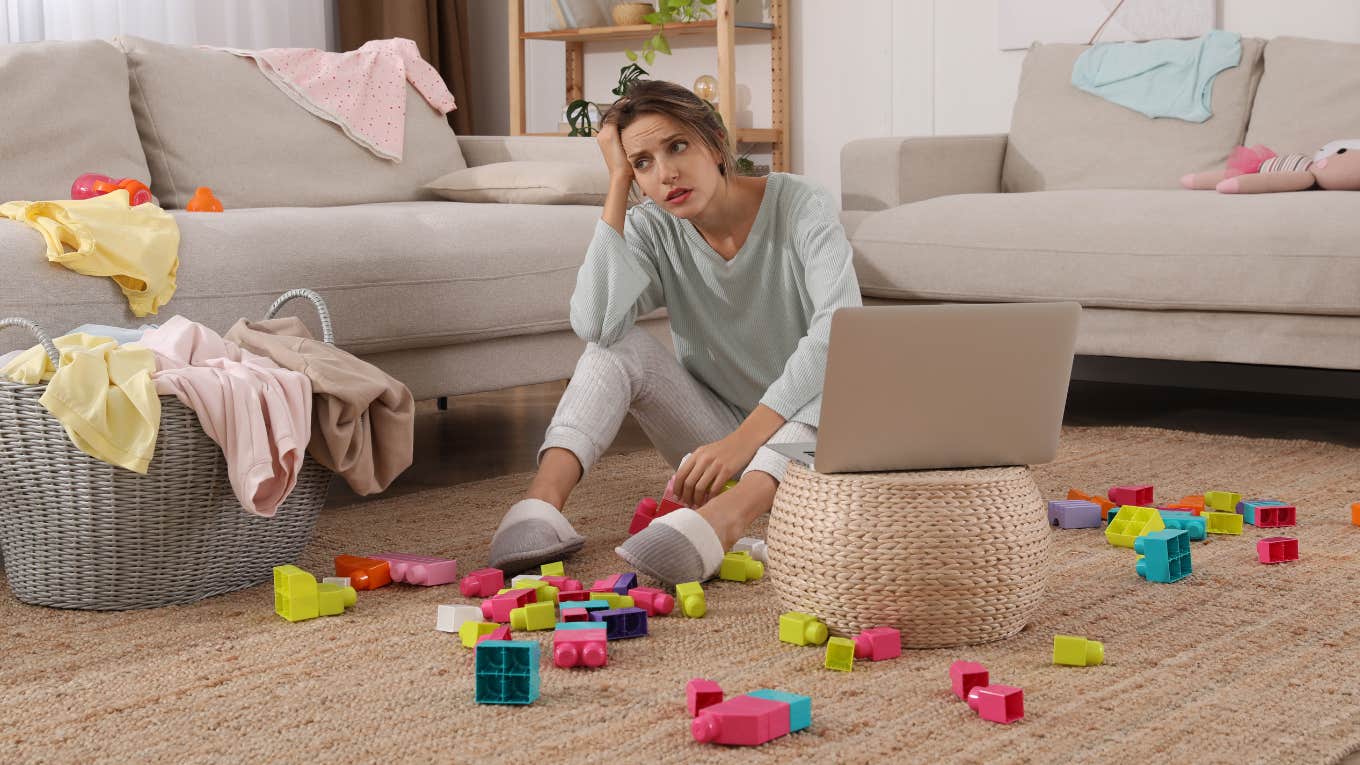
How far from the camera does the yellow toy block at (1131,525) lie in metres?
1.93

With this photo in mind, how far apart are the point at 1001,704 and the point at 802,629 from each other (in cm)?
29

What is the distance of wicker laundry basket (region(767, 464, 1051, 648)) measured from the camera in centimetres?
145

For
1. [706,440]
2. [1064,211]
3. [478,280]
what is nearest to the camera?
[706,440]

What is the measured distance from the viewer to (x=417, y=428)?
3.21 meters

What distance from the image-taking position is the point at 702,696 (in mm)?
1269

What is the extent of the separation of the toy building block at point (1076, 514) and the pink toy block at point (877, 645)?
0.68 metres

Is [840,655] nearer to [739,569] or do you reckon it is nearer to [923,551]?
[923,551]

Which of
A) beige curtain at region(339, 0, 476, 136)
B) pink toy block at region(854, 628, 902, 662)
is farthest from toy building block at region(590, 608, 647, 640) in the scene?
beige curtain at region(339, 0, 476, 136)

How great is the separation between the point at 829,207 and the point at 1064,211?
1064mm

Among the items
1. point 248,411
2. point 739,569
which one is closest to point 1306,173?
point 739,569

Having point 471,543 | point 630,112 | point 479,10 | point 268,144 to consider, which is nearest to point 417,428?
point 268,144

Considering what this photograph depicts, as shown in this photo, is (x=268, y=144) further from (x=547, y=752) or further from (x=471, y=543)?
(x=547, y=752)

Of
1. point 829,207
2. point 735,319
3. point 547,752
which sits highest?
point 829,207

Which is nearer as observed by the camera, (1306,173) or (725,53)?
(1306,173)
